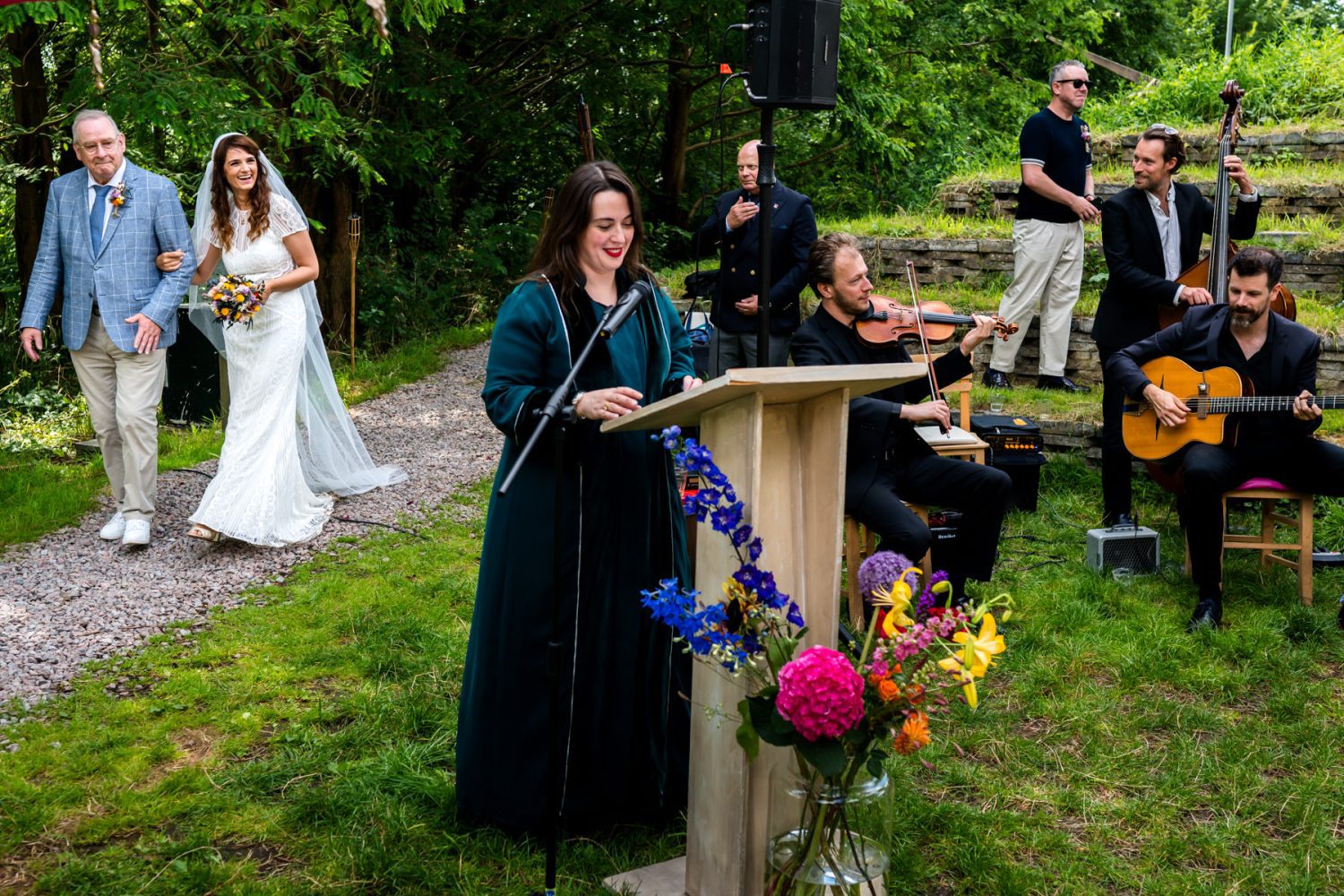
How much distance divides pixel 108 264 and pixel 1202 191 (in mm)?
8353

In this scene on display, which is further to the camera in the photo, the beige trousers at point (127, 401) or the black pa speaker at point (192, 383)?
the black pa speaker at point (192, 383)

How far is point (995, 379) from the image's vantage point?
324 inches

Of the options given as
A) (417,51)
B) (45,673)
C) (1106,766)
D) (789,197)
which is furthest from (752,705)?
(417,51)

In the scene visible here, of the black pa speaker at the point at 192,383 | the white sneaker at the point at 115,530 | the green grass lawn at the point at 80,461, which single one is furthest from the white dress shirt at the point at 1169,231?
the black pa speaker at the point at 192,383

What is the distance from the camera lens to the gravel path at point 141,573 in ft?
16.3

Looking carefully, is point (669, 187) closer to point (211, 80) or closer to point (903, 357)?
point (211, 80)

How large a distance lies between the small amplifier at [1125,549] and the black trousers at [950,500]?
33.1 inches

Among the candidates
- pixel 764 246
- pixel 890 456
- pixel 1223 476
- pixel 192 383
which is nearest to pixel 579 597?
pixel 764 246

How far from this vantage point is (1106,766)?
4.00 metres

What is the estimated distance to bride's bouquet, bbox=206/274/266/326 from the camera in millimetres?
6102

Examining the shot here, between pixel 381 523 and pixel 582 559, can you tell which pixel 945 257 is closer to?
pixel 381 523

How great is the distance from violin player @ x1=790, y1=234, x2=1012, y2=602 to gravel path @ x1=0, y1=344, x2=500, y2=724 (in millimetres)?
2872

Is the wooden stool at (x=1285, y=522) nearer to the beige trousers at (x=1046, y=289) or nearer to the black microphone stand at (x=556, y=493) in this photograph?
the beige trousers at (x=1046, y=289)

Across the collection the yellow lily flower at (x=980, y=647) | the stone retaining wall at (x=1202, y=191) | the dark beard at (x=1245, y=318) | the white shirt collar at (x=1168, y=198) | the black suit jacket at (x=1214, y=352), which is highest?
the stone retaining wall at (x=1202, y=191)
